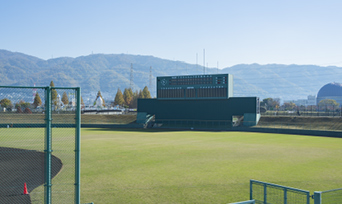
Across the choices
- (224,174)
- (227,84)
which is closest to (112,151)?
(224,174)

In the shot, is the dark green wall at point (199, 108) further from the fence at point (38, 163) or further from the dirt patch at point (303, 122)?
the fence at point (38, 163)

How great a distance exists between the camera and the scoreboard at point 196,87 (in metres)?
61.0

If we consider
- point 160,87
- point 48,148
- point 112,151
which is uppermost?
point 160,87

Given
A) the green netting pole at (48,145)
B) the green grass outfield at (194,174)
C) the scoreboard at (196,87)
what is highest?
the scoreboard at (196,87)

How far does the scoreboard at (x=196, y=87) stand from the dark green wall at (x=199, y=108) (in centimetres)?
158

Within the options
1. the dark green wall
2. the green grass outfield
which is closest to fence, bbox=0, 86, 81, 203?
the green grass outfield

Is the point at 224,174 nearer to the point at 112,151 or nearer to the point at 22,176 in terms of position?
the point at 22,176

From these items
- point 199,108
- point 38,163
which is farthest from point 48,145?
point 199,108

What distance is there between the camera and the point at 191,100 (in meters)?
64.8

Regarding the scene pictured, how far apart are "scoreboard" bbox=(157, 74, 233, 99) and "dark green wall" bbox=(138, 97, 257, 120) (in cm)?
158

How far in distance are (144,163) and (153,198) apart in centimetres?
862

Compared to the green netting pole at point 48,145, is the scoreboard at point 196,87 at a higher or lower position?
higher

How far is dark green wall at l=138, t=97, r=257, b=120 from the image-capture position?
200 ft

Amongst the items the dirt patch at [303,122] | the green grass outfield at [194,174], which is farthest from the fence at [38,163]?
the dirt patch at [303,122]
